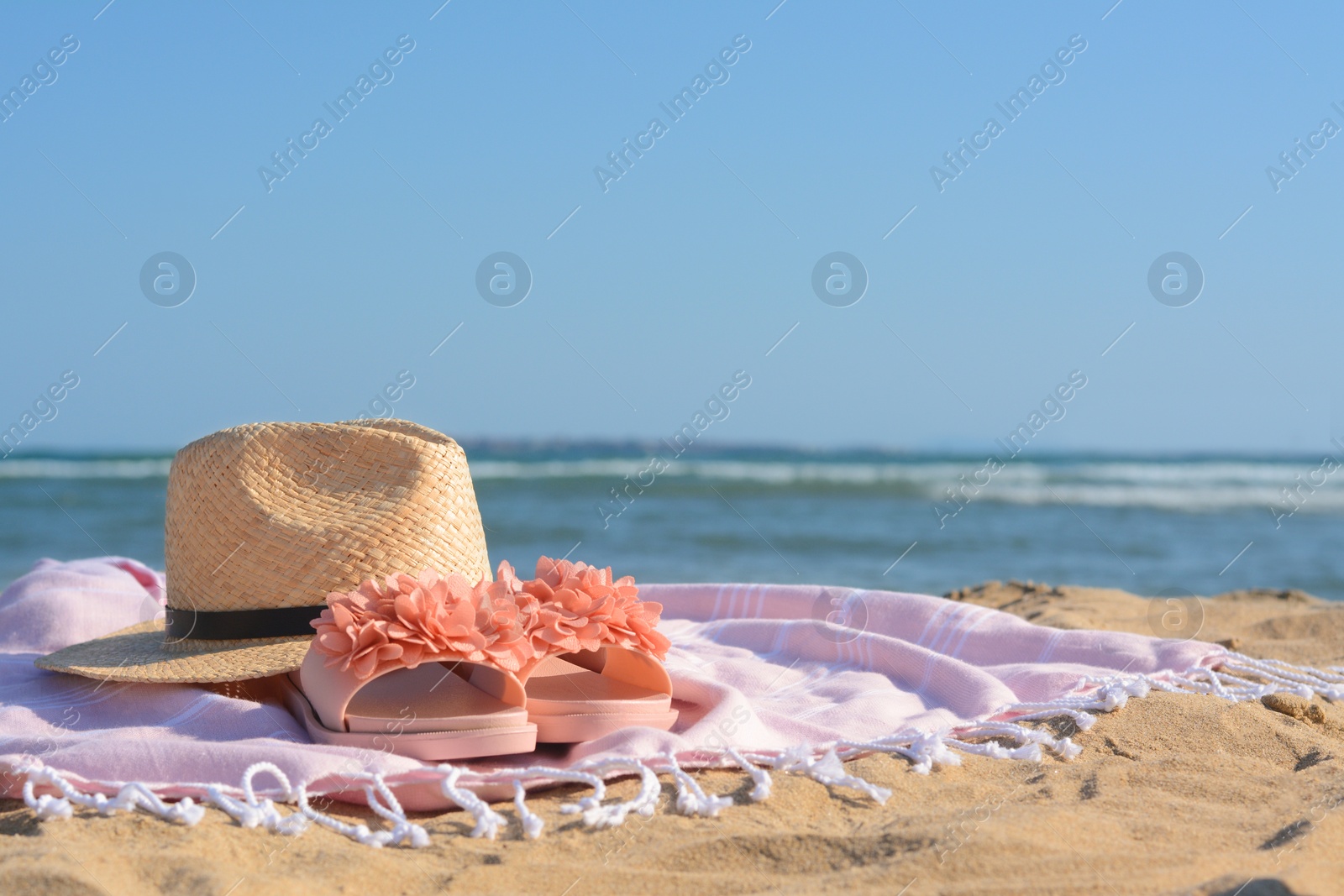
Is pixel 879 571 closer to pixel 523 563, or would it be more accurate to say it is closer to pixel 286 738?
pixel 523 563

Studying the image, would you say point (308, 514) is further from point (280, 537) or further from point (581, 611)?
point (581, 611)

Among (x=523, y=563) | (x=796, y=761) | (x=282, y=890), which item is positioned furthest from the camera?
(x=523, y=563)

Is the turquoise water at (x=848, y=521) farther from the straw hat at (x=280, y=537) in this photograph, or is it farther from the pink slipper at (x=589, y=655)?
the straw hat at (x=280, y=537)

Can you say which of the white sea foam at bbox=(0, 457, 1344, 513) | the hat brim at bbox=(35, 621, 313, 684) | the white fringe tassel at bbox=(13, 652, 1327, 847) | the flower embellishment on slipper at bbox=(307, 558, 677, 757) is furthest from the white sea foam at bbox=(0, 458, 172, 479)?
the white fringe tassel at bbox=(13, 652, 1327, 847)

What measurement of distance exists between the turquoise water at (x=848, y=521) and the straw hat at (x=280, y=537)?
13.3ft

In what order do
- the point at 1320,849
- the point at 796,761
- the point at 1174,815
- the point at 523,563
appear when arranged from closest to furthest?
1. the point at 1320,849
2. the point at 1174,815
3. the point at 796,761
4. the point at 523,563

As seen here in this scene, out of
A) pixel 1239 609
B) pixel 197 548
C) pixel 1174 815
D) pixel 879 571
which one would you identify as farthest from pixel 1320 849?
pixel 879 571

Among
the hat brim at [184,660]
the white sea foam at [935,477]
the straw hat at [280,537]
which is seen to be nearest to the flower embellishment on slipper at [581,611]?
the straw hat at [280,537]

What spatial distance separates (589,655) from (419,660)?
534mm

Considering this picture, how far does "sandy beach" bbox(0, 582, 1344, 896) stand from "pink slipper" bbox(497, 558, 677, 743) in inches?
9.4

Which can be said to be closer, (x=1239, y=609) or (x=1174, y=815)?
(x=1174, y=815)

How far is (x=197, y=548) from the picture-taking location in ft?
8.65

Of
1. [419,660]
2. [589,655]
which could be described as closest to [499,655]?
[419,660]

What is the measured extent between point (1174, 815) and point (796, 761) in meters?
0.72
